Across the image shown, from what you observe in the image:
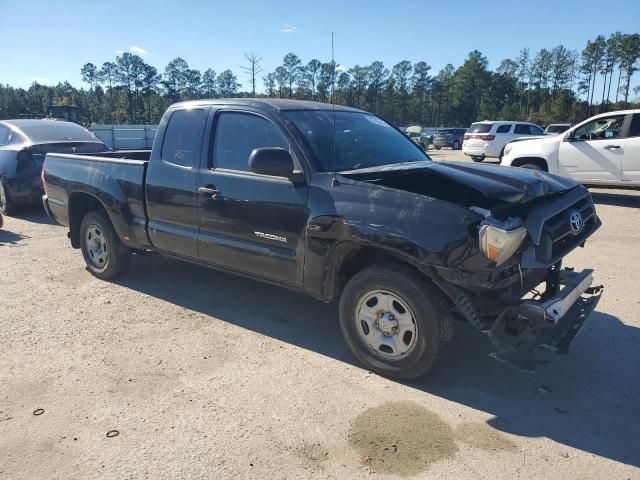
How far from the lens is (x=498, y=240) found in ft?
9.52

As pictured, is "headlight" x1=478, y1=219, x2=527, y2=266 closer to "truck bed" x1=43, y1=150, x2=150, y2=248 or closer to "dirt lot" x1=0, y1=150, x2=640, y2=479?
"dirt lot" x1=0, y1=150, x2=640, y2=479

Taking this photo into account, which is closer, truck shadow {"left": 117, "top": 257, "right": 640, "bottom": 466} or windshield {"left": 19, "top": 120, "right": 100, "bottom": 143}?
truck shadow {"left": 117, "top": 257, "right": 640, "bottom": 466}

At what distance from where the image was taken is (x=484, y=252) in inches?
117

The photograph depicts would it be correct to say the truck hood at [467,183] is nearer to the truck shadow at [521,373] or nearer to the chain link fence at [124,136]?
the truck shadow at [521,373]

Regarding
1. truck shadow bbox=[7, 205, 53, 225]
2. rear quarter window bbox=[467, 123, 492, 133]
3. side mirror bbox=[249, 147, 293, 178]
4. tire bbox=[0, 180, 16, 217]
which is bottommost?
truck shadow bbox=[7, 205, 53, 225]

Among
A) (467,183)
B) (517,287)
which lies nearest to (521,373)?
(517,287)

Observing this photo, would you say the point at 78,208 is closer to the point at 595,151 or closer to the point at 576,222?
the point at 576,222

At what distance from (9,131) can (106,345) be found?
748 cm

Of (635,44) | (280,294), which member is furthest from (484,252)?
(635,44)

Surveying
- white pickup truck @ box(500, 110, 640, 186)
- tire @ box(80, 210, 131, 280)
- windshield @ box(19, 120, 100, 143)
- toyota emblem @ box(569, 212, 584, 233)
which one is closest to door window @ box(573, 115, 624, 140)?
white pickup truck @ box(500, 110, 640, 186)

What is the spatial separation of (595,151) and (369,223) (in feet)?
31.1

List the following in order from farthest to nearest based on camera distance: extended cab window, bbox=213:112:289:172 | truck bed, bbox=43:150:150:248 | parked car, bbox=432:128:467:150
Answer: parked car, bbox=432:128:467:150 → truck bed, bbox=43:150:150:248 → extended cab window, bbox=213:112:289:172

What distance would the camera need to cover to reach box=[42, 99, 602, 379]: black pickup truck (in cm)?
312

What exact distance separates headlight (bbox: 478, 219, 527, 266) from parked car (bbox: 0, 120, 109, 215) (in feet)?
27.8
